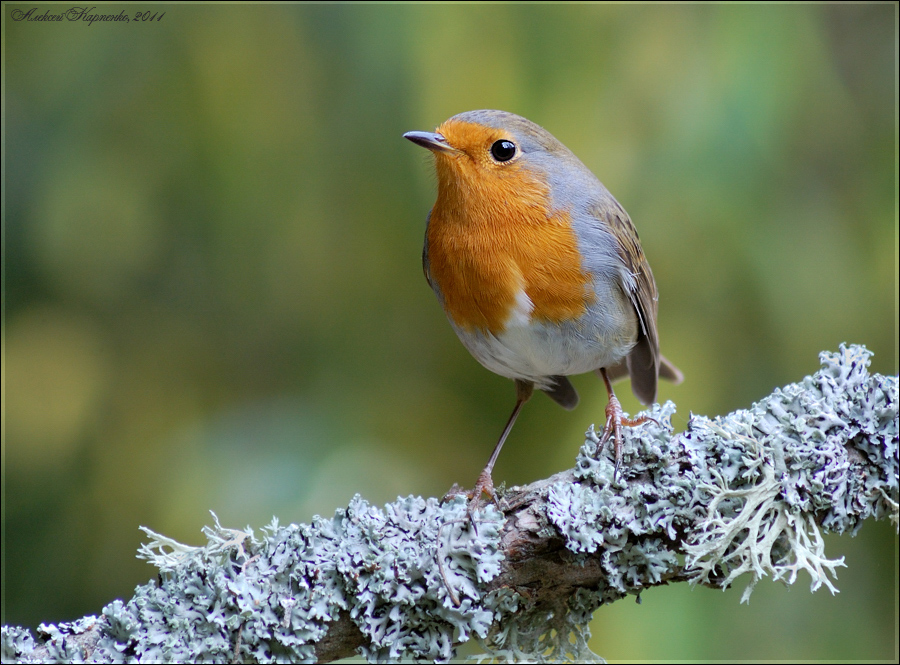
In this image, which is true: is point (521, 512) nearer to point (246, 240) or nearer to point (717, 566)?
point (717, 566)

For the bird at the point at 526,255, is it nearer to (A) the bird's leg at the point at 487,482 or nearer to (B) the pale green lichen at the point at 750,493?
(A) the bird's leg at the point at 487,482

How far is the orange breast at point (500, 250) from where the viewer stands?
2.56 meters

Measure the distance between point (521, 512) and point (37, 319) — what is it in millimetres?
2722

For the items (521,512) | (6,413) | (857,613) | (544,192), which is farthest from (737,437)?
(6,413)

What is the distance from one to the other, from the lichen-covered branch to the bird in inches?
16.7

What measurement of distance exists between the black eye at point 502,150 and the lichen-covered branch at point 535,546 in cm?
114

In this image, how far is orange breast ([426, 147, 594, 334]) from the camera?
2.56m

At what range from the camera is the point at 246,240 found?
3748mm

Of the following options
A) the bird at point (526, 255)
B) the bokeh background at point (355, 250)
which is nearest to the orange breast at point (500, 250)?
the bird at point (526, 255)

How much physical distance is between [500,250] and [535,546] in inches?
39.6

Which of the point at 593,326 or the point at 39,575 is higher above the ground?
the point at 593,326

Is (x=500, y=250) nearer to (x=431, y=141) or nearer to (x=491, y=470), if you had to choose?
(x=431, y=141)

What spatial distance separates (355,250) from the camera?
12.3ft

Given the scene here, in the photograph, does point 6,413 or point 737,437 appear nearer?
point 737,437
